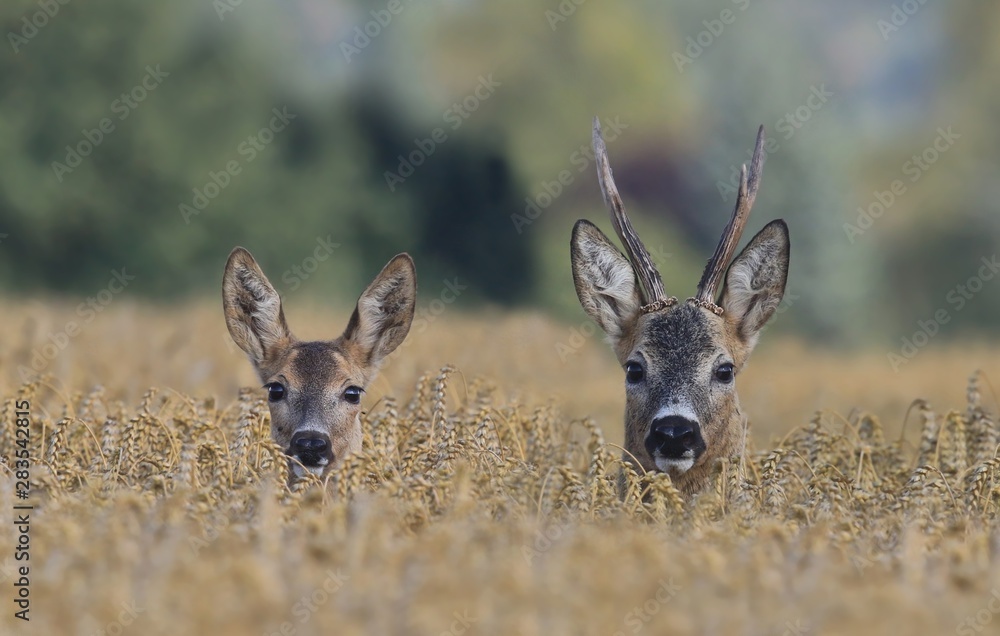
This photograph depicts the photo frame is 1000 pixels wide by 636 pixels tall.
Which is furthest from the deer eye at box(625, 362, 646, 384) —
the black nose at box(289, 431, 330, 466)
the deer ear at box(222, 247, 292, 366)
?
the deer ear at box(222, 247, 292, 366)

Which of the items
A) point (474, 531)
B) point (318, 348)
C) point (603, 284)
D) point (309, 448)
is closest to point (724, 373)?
point (603, 284)

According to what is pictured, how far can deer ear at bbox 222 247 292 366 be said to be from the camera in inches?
334

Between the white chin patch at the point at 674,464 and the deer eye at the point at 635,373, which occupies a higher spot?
the deer eye at the point at 635,373

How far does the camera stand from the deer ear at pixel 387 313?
858 cm

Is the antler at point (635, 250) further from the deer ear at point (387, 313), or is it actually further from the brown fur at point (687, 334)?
the deer ear at point (387, 313)

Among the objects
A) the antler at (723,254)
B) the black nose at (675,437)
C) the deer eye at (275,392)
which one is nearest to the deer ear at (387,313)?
the deer eye at (275,392)

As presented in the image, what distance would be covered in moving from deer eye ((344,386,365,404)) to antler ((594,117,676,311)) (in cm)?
162

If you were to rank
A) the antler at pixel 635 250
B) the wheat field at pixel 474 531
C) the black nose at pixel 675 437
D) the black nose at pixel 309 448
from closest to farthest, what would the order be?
1. the wheat field at pixel 474 531
2. the black nose at pixel 675 437
3. the black nose at pixel 309 448
4. the antler at pixel 635 250

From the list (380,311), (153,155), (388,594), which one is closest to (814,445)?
(380,311)

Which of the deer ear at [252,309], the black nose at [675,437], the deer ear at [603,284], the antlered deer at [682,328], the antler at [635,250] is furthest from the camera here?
the deer ear at [252,309]

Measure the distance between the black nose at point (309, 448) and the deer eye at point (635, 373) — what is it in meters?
1.61

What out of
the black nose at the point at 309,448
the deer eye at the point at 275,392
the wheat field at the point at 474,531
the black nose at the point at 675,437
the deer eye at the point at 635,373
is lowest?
the wheat field at the point at 474,531

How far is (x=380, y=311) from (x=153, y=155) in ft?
88.6

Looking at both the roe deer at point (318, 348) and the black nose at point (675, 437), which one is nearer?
the black nose at point (675, 437)
